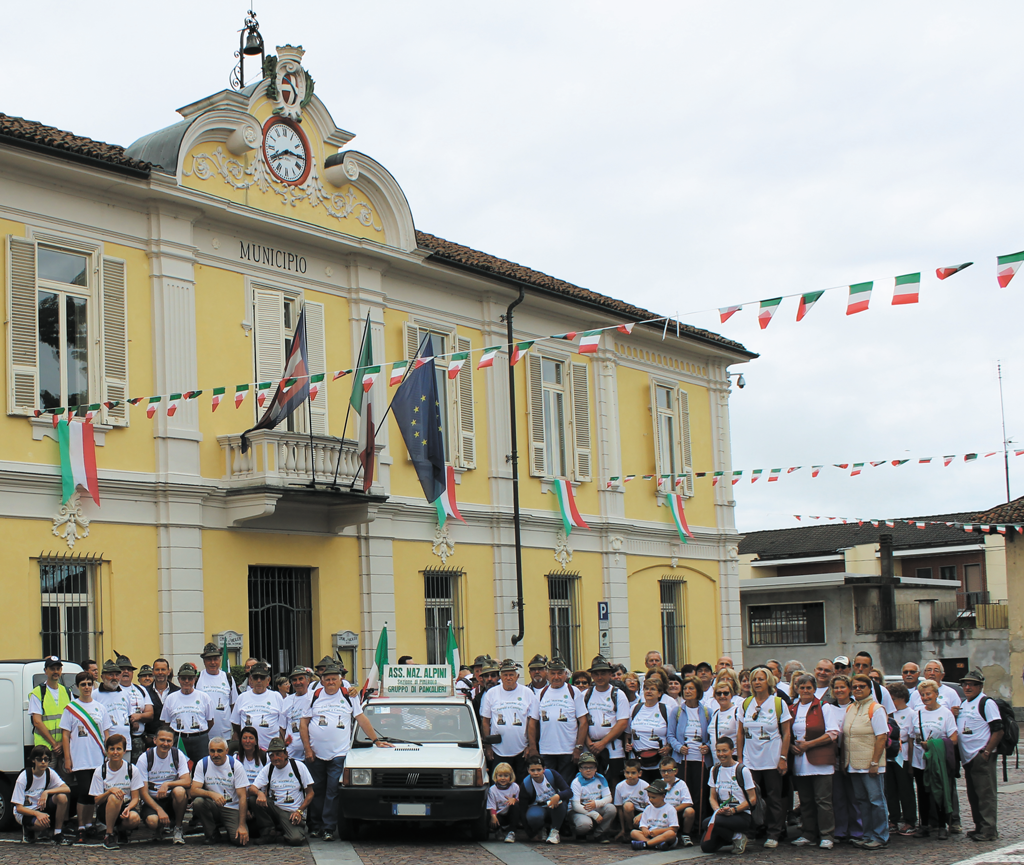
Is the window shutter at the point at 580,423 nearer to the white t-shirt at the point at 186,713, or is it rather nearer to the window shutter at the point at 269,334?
the window shutter at the point at 269,334

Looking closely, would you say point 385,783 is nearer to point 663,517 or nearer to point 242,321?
point 242,321

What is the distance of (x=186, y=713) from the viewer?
13.8 meters

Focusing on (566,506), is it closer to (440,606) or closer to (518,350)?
(440,606)

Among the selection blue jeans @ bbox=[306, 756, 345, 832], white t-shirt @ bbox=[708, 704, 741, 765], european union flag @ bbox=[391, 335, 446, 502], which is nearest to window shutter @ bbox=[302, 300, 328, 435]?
european union flag @ bbox=[391, 335, 446, 502]

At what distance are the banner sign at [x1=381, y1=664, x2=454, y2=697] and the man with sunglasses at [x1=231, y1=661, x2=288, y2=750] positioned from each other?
120cm

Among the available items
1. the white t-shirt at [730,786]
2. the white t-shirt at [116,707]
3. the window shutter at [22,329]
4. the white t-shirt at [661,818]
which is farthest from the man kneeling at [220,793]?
the window shutter at [22,329]

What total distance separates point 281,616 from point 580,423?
8.31 meters

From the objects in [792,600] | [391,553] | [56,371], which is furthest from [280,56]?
[792,600]

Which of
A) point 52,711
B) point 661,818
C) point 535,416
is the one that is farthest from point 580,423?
point 52,711

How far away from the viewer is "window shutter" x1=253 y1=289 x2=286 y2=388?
20375 millimetres

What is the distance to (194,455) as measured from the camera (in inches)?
750

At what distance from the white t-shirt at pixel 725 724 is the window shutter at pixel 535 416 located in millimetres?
12301

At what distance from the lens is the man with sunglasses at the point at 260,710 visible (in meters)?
13.6

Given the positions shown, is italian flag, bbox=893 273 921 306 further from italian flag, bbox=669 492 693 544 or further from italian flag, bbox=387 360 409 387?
italian flag, bbox=669 492 693 544
